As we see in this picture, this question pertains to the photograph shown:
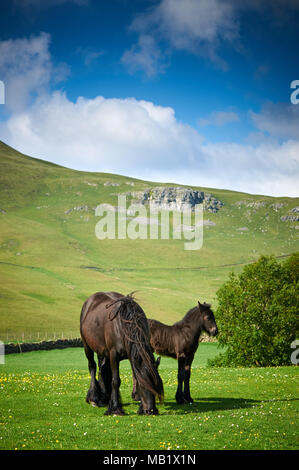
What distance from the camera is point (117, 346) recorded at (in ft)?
40.2

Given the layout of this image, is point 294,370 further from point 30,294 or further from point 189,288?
point 189,288

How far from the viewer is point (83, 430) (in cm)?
1022

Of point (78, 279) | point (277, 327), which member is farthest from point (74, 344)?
point (78, 279)

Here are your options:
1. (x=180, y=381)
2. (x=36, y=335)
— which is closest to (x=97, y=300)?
Result: (x=180, y=381)

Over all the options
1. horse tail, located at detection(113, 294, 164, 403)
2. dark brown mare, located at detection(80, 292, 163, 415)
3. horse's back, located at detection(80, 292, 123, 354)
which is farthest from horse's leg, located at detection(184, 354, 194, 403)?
horse's back, located at detection(80, 292, 123, 354)

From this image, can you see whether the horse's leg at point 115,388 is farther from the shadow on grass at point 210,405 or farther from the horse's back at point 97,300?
the horse's back at point 97,300

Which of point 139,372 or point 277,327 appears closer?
point 139,372

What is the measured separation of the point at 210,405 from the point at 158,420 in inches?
139

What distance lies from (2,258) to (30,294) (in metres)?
60.9

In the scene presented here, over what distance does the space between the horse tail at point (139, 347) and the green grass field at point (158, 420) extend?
0.97m

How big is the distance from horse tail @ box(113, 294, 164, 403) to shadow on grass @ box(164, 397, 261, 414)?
204 cm

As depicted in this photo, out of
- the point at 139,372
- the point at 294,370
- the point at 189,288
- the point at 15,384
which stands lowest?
the point at 189,288

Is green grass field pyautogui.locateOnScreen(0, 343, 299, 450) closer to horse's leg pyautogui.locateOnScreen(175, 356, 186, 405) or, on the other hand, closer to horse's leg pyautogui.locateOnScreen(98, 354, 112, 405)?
horse's leg pyautogui.locateOnScreen(175, 356, 186, 405)
